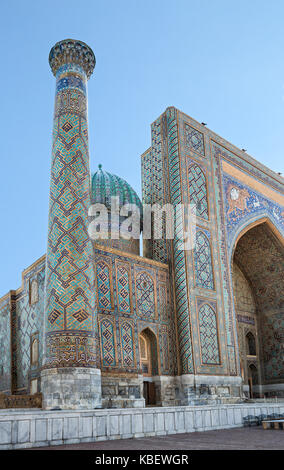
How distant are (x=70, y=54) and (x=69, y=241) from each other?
12.7 ft

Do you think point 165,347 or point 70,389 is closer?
point 70,389

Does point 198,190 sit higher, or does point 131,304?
point 198,190

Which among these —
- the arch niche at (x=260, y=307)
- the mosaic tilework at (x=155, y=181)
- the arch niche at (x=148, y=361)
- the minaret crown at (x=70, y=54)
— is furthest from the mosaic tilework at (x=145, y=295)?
the arch niche at (x=260, y=307)

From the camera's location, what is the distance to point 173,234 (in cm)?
1029

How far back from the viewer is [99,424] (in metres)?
4.81

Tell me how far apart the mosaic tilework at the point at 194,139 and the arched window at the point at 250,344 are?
5.97 meters

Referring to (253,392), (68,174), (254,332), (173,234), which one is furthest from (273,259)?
(68,174)

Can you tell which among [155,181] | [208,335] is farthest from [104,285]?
[155,181]

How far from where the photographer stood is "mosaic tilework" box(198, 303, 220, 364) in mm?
9602

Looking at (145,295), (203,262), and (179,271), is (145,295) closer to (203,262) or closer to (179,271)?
(179,271)

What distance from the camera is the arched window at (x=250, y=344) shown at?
45.9ft

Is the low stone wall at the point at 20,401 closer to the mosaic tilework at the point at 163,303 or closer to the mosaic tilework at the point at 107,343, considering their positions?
the mosaic tilework at the point at 107,343
